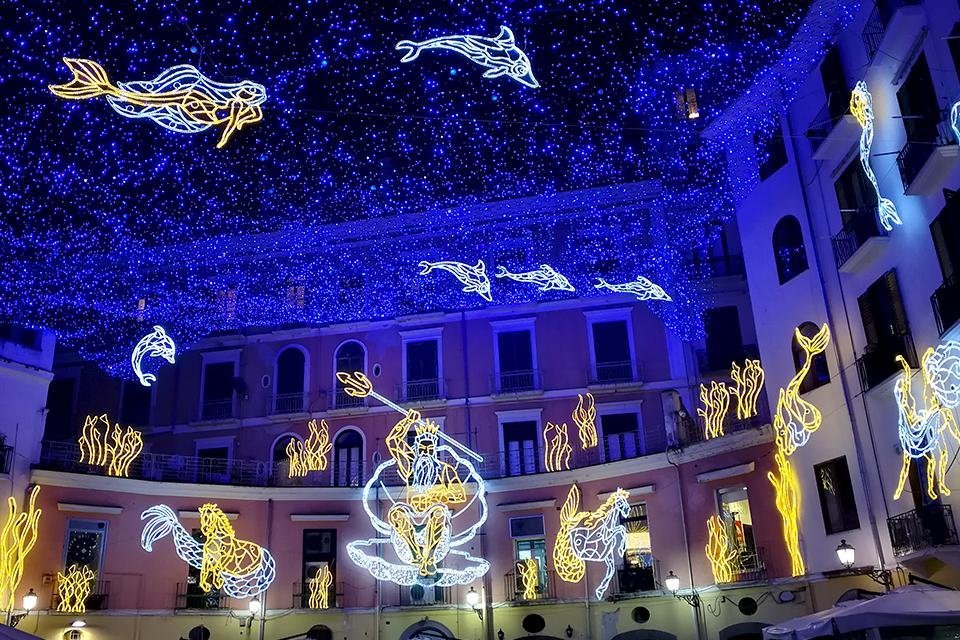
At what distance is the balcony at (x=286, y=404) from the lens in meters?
26.2

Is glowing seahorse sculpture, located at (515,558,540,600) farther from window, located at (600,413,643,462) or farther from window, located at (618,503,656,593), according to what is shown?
window, located at (600,413,643,462)

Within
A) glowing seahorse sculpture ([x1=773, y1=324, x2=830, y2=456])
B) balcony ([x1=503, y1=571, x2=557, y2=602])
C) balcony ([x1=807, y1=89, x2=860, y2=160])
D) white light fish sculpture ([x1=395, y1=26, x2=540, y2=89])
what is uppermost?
balcony ([x1=807, y1=89, x2=860, y2=160])

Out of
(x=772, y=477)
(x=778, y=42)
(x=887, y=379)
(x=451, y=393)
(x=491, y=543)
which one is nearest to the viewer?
(x=887, y=379)

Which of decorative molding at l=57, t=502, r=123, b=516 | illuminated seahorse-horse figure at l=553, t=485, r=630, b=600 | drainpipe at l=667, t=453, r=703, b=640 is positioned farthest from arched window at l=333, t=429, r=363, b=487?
drainpipe at l=667, t=453, r=703, b=640

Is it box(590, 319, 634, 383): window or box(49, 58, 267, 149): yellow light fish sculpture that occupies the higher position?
box(590, 319, 634, 383): window

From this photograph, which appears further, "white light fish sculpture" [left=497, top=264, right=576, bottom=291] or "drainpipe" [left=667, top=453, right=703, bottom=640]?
"drainpipe" [left=667, top=453, right=703, bottom=640]

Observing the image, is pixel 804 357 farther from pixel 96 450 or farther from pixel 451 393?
pixel 96 450

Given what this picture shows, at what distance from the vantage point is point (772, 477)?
1764 centimetres

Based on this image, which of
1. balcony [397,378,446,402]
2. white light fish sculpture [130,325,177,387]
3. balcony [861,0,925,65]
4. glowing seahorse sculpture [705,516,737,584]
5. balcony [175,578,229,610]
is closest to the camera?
balcony [861,0,925,65]

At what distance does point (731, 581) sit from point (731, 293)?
26.8 ft

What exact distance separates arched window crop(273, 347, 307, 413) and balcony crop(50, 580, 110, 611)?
718 centimetres

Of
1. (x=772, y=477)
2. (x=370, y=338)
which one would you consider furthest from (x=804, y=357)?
(x=370, y=338)

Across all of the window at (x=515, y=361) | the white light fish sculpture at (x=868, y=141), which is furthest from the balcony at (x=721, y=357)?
the white light fish sculpture at (x=868, y=141)

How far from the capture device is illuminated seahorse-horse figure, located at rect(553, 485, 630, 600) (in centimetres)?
2086
